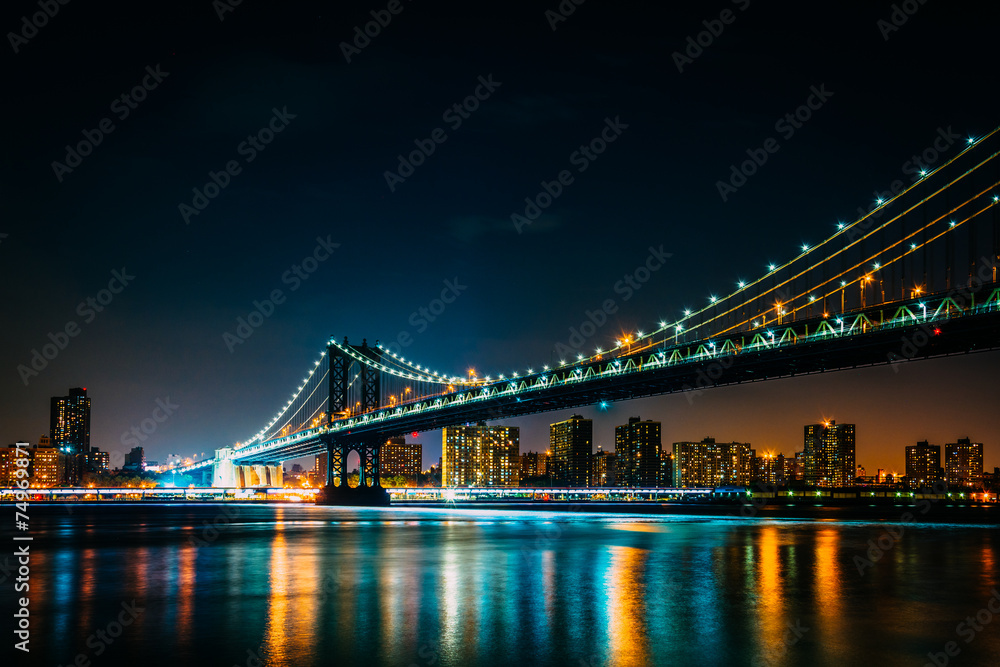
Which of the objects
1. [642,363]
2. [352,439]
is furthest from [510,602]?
[352,439]

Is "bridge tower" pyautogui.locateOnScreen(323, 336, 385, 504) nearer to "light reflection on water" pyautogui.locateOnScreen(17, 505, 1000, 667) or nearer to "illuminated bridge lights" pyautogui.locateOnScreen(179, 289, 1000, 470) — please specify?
"illuminated bridge lights" pyautogui.locateOnScreen(179, 289, 1000, 470)

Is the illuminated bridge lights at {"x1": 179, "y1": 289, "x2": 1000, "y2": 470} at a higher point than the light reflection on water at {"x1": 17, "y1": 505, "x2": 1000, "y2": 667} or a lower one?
higher

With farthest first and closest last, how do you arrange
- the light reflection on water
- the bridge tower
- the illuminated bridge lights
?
the bridge tower, the illuminated bridge lights, the light reflection on water

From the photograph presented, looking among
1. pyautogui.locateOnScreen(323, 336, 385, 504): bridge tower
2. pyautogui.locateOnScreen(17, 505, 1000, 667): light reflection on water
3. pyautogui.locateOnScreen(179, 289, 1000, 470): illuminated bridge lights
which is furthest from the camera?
pyautogui.locateOnScreen(323, 336, 385, 504): bridge tower

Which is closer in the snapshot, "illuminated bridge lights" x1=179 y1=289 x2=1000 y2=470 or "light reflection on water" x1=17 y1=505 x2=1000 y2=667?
"light reflection on water" x1=17 y1=505 x2=1000 y2=667

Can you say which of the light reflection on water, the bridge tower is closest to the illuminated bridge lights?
the bridge tower

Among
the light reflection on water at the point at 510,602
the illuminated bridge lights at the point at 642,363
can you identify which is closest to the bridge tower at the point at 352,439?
the illuminated bridge lights at the point at 642,363
